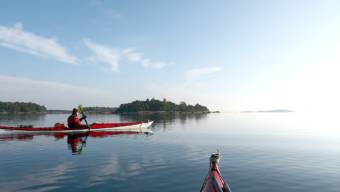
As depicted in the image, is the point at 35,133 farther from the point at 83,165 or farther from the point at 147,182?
the point at 147,182

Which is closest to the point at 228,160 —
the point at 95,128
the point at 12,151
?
the point at 12,151

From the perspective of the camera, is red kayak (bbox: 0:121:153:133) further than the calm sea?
Yes

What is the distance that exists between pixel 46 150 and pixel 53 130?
62.2 ft

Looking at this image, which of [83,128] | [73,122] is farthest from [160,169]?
[83,128]

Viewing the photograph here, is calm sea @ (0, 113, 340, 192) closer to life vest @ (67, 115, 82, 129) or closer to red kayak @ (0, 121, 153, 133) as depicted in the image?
red kayak @ (0, 121, 153, 133)

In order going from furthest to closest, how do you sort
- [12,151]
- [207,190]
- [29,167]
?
[12,151]
[29,167]
[207,190]

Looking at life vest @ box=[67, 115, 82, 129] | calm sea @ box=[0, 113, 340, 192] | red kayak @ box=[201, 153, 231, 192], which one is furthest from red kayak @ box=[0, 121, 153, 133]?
red kayak @ box=[201, 153, 231, 192]

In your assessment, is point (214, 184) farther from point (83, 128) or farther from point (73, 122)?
point (83, 128)

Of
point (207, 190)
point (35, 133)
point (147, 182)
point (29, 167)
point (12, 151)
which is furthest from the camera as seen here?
point (35, 133)

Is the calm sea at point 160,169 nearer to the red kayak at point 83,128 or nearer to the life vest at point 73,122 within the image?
the red kayak at point 83,128

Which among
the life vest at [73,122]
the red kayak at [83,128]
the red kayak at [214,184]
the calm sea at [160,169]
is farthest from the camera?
the life vest at [73,122]

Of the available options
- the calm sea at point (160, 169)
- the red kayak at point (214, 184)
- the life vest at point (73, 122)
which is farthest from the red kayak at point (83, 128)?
the red kayak at point (214, 184)

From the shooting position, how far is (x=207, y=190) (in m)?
11.6

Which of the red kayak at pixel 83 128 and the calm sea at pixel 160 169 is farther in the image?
the red kayak at pixel 83 128
